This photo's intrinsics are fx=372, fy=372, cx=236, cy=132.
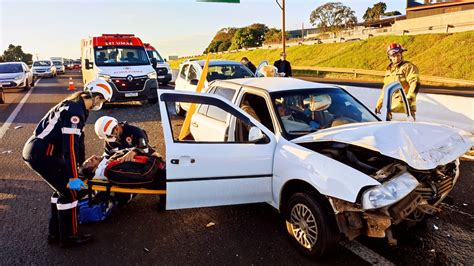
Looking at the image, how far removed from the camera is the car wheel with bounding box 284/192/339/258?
10.7 ft

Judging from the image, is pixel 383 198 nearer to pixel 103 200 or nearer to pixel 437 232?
pixel 437 232

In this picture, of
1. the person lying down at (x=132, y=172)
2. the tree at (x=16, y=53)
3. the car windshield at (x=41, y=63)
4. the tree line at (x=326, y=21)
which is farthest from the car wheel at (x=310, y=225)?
the tree at (x=16, y=53)

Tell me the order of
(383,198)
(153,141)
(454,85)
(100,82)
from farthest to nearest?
(454,85) → (153,141) → (100,82) → (383,198)

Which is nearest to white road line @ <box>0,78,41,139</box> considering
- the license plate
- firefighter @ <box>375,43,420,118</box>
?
the license plate

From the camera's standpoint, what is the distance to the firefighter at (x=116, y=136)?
4.79m

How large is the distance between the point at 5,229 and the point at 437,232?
15.5 ft

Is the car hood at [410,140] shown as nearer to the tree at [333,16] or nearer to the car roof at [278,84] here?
the car roof at [278,84]

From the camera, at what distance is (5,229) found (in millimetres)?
4168

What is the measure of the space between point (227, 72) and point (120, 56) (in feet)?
17.2

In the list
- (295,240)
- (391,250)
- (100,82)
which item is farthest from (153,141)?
(391,250)

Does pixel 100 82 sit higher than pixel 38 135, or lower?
higher

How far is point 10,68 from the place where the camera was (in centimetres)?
1927

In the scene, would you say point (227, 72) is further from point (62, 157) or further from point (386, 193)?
point (386, 193)

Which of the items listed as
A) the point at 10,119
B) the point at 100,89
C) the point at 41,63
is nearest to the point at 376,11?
the point at 41,63
